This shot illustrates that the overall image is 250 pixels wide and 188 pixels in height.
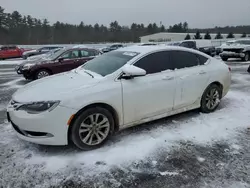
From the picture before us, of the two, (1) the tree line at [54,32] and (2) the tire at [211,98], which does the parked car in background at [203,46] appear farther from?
(1) the tree line at [54,32]

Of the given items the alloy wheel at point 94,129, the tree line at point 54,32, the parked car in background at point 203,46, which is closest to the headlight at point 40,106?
the alloy wheel at point 94,129

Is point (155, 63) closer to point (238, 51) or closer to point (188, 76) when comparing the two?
point (188, 76)

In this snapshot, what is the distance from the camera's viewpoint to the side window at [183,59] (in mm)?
4579

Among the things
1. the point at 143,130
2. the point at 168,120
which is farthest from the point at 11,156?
the point at 168,120

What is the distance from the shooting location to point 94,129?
355cm

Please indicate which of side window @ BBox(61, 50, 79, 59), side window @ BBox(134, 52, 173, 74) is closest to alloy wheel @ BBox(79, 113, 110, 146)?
side window @ BBox(134, 52, 173, 74)

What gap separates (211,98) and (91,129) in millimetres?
2969

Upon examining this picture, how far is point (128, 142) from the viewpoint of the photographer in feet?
12.6

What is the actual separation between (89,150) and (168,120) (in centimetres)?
193

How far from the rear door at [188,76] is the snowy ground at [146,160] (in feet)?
1.70

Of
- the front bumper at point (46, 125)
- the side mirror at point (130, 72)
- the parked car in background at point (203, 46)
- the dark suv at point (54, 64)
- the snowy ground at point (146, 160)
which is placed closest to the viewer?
the snowy ground at point (146, 160)

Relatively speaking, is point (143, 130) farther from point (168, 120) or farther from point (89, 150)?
point (89, 150)

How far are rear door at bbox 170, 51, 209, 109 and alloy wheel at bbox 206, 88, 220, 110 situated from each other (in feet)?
0.98

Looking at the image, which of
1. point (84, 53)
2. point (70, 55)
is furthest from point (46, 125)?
point (84, 53)
